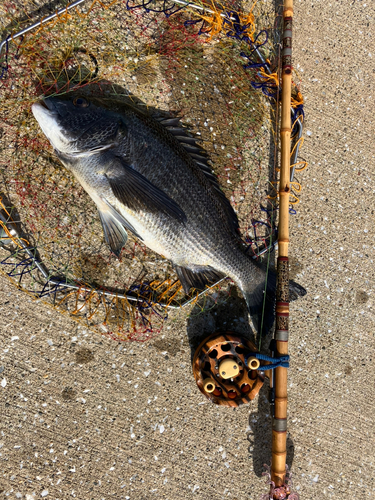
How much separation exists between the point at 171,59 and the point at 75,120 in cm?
96

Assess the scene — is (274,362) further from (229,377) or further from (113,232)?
(113,232)

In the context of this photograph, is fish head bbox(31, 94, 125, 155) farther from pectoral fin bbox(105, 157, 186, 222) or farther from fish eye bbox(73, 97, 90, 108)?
pectoral fin bbox(105, 157, 186, 222)

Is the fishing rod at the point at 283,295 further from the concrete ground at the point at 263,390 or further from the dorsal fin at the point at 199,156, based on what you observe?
the dorsal fin at the point at 199,156

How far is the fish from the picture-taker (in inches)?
77.7

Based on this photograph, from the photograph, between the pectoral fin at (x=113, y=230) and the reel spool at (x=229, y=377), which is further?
the reel spool at (x=229, y=377)

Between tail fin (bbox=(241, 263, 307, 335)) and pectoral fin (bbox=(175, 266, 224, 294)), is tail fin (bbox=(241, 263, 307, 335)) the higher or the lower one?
the lower one

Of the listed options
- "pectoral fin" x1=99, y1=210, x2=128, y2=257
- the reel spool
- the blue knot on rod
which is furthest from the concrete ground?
"pectoral fin" x1=99, y1=210, x2=128, y2=257

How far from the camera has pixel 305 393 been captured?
8.80ft

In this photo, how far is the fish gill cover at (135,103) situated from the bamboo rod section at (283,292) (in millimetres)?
217

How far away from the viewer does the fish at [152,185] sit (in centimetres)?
197

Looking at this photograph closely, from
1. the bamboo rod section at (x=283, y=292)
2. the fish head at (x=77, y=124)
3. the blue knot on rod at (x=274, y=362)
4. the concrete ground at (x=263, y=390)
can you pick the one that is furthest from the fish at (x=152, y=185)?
the concrete ground at (x=263, y=390)

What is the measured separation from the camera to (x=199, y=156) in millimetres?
2268

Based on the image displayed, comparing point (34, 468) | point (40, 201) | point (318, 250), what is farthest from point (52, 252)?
point (318, 250)

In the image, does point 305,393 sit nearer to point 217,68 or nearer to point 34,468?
point 34,468
